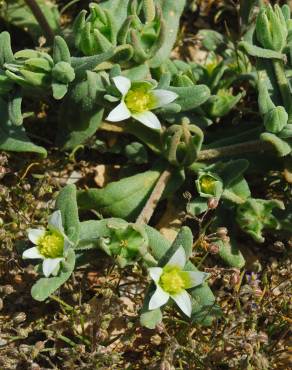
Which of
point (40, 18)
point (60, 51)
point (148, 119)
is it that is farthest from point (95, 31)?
point (40, 18)

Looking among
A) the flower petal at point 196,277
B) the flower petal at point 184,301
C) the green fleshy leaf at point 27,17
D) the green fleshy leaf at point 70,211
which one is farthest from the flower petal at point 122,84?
the green fleshy leaf at point 27,17

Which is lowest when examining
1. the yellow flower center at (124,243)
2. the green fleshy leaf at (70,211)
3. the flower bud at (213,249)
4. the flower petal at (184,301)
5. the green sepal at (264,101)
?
the flower petal at (184,301)

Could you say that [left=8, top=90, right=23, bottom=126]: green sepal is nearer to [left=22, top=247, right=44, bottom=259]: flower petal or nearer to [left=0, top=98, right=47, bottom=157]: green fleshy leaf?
[left=0, top=98, right=47, bottom=157]: green fleshy leaf

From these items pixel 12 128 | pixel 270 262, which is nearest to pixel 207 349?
pixel 270 262

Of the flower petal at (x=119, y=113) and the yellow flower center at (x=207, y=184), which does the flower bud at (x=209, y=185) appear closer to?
the yellow flower center at (x=207, y=184)

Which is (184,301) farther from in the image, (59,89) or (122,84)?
(59,89)

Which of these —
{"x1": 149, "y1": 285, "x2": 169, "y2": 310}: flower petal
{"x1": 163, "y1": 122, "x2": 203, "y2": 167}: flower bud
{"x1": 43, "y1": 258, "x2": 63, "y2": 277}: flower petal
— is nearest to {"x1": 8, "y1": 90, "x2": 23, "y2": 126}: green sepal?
{"x1": 43, "y1": 258, "x2": 63, "y2": 277}: flower petal
